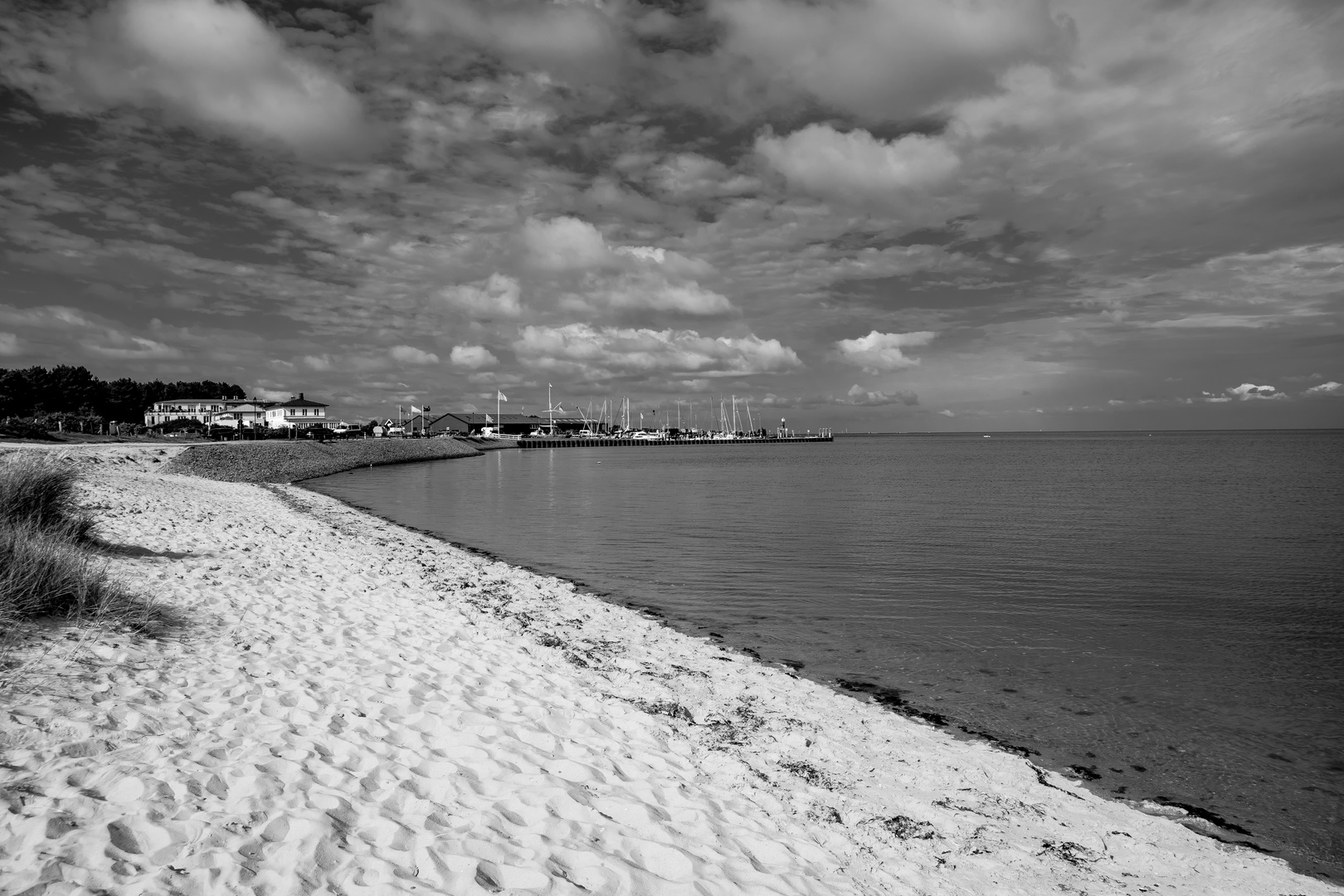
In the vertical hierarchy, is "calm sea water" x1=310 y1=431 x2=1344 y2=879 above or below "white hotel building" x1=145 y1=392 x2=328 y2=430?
below

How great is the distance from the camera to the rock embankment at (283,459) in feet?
159

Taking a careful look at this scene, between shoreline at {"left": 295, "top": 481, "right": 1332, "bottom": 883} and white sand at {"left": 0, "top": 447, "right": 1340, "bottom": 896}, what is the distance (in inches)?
9.2

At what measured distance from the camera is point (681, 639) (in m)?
12.9

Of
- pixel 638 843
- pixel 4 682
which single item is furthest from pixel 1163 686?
pixel 4 682

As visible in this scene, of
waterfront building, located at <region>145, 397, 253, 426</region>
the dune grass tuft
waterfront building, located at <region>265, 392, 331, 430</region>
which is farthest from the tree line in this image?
the dune grass tuft

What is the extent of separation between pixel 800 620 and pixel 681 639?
300 cm

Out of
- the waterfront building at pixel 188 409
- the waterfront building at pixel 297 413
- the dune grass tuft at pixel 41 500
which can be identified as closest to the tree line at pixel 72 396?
the waterfront building at pixel 188 409

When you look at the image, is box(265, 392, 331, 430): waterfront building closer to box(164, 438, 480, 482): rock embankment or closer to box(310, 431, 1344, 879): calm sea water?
box(164, 438, 480, 482): rock embankment

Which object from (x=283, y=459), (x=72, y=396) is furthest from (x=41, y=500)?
(x=72, y=396)

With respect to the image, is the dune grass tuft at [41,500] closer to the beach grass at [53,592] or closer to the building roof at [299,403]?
the beach grass at [53,592]

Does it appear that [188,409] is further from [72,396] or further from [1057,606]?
[1057,606]

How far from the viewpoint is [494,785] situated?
6.20m

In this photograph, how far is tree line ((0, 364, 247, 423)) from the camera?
95.5m

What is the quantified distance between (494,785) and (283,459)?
63.2m
